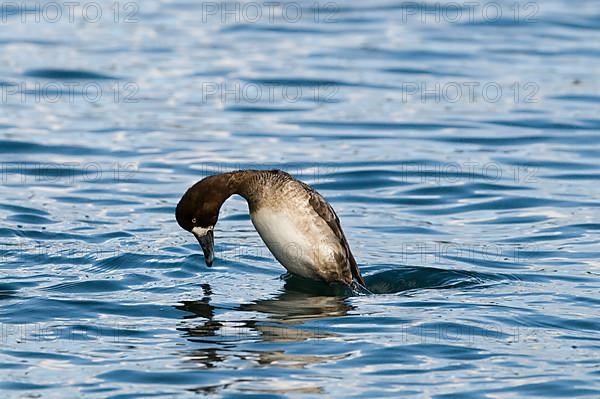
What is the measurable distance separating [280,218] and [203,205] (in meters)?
0.63

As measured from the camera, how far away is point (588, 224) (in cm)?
1379

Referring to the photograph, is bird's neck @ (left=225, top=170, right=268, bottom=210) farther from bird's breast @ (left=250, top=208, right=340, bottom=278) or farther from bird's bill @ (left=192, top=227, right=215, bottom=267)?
bird's bill @ (left=192, top=227, right=215, bottom=267)

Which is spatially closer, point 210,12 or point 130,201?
point 130,201

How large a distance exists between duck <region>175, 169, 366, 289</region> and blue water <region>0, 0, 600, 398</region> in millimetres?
252

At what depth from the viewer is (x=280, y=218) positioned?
1109cm

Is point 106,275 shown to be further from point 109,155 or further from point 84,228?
point 109,155

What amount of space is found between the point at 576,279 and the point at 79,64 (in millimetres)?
12167

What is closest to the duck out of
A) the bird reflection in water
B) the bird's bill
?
the bird's bill

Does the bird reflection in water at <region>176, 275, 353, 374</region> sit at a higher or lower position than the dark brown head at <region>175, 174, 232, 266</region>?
lower

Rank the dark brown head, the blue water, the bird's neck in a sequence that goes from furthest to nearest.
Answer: the bird's neck < the dark brown head < the blue water

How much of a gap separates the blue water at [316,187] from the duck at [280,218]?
9.9 inches

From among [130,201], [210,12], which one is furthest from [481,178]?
[210,12]

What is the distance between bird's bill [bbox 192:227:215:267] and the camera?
11.1 meters

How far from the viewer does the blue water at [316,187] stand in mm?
9180
